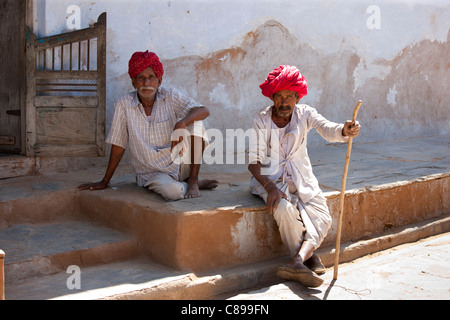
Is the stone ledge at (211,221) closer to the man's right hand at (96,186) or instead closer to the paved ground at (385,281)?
the man's right hand at (96,186)

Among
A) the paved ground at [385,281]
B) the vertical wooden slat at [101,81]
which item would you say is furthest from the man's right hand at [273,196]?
the vertical wooden slat at [101,81]

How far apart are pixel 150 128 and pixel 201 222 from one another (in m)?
1.02

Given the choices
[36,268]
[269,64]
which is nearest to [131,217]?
[36,268]

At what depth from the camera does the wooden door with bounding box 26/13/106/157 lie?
4996 millimetres

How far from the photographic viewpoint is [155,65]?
4.34m

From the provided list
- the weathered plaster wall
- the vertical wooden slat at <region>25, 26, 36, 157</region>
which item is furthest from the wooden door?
the weathered plaster wall

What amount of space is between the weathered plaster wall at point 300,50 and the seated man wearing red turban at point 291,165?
204 centimetres

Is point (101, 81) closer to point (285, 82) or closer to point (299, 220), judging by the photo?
point (285, 82)

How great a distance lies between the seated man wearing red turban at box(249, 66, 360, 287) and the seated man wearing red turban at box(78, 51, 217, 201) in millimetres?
533

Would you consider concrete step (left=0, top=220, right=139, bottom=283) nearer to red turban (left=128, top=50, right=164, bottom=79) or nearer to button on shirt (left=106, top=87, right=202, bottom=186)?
button on shirt (left=106, top=87, right=202, bottom=186)

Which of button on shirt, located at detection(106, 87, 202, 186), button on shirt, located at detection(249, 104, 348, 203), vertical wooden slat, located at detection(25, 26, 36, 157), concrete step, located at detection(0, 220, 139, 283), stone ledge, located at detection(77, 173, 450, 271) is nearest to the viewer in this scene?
concrete step, located at detection(0, 220, 139, 283)

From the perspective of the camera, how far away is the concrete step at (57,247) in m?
3.56

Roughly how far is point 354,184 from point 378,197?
232 millimetres
